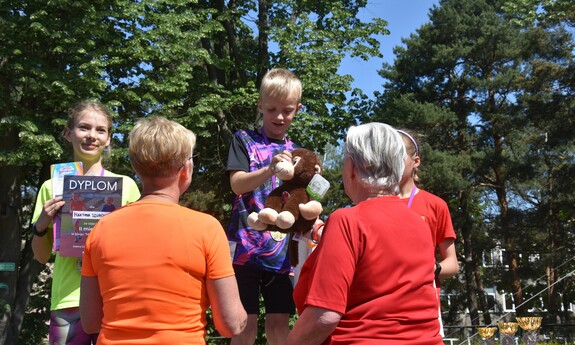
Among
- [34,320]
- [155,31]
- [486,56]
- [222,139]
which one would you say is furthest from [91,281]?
[486,56]

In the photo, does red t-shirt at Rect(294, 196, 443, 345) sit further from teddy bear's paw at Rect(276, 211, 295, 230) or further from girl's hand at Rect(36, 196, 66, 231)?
girl's hand at Rect(36, 196, 66, 231)

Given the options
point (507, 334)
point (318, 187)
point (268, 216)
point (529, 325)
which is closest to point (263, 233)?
point (268, 216)

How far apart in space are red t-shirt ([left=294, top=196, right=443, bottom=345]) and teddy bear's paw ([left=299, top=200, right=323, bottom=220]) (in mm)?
902

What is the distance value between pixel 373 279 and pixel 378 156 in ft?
1.49

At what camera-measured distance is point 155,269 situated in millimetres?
2314

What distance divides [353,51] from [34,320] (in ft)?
38.6

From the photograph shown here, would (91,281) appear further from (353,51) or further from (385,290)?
(353,51)

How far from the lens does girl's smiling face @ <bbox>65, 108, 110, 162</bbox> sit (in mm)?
3451

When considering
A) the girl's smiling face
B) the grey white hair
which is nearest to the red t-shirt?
the grey white hair

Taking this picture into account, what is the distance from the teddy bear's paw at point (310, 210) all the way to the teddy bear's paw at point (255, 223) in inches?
8.2

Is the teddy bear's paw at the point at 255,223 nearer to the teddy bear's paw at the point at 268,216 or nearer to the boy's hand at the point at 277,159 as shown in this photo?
the teddy bear's paw at the point at 268,216

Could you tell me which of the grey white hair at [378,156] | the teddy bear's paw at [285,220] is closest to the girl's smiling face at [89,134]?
the teddy bear's paw at [285,220]

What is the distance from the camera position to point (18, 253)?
16.3m

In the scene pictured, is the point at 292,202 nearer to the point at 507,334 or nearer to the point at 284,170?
the point at 284,170
